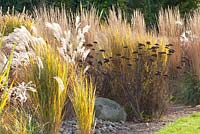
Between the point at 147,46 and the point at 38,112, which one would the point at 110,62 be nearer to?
the point at 147,46

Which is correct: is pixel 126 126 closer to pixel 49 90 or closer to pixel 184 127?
pixel 184 127

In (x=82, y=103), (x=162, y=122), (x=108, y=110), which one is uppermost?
(x=82, y=103)

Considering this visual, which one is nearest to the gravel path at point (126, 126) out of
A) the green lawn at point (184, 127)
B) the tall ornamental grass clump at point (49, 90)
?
the green lawn at point (184, 127)

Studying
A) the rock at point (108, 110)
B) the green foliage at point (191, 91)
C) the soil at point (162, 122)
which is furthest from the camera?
the green foliage at point (191, 91)

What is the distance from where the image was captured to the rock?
259 inches

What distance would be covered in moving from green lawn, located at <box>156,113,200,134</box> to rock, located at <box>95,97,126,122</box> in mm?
690

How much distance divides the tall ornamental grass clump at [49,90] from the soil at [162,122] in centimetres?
164

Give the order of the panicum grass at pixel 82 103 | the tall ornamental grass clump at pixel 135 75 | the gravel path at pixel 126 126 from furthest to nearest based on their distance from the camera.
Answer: the tall ornamental grass clump at pixel 135 75 → the gravel path at pixel 126 126 → the panicum grass at pixel 82 103

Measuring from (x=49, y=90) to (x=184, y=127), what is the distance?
2398mm

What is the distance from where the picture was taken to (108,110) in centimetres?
664

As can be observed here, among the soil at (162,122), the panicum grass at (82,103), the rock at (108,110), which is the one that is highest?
the panicum grass at (82,103)

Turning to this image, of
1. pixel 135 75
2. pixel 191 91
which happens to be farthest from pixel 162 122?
pixel 191 91

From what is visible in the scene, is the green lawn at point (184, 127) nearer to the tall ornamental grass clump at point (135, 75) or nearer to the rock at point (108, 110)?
the tall ornamental grass clump at point (135, 75)

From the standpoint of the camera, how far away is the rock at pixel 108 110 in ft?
21.6
